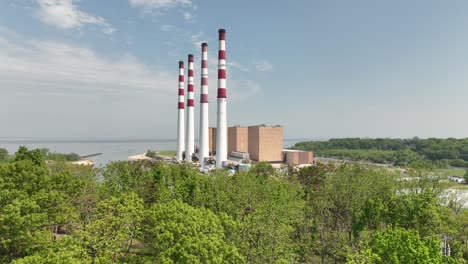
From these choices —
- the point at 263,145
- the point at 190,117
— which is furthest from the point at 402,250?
the point at 190,117

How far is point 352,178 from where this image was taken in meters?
21.2

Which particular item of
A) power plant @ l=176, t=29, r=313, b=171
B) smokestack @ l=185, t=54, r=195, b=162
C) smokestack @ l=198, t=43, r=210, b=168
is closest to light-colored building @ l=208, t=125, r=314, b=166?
power plant @ l=176, t=29, r=313, b=171

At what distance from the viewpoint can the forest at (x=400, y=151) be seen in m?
81.8

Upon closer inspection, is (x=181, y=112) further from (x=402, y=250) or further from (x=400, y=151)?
(x=400, y=151)

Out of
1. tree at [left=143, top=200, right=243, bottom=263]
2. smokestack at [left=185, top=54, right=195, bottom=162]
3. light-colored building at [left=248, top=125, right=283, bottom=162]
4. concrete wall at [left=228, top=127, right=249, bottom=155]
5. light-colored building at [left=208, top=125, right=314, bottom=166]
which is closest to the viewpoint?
tree at [left=143, top=200, right=243, bottom=263]

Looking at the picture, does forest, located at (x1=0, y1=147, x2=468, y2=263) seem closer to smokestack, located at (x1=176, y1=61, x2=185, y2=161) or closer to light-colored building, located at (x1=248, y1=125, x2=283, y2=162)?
light-colored building, located at (x1=248, y1=125, x2=283, y2=162)

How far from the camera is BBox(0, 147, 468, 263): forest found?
1126 cm

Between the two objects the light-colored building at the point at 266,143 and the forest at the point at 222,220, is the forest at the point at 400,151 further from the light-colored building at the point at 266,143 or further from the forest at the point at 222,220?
the forest at the point at 222,220

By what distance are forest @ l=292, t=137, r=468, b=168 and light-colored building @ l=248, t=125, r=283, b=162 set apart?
2250 cm

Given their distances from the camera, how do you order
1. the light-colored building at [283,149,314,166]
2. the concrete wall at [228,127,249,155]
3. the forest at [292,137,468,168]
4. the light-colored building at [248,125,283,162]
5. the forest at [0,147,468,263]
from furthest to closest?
the forest at [292,137,468,168] → the concrete wall at [228,127,249,155] → the light-colored building at [283,149,314,166] → the light-colored building at [248,125,283,162] → the forest at [0,147,468,263]

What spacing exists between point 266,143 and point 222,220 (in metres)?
41.2

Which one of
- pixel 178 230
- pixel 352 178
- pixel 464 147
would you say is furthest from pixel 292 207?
pixel 464 147

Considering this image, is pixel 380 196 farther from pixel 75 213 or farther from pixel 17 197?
pixel 17 197

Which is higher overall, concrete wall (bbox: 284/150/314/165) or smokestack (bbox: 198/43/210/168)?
smokestack (bbox: 198/43/210/168)
